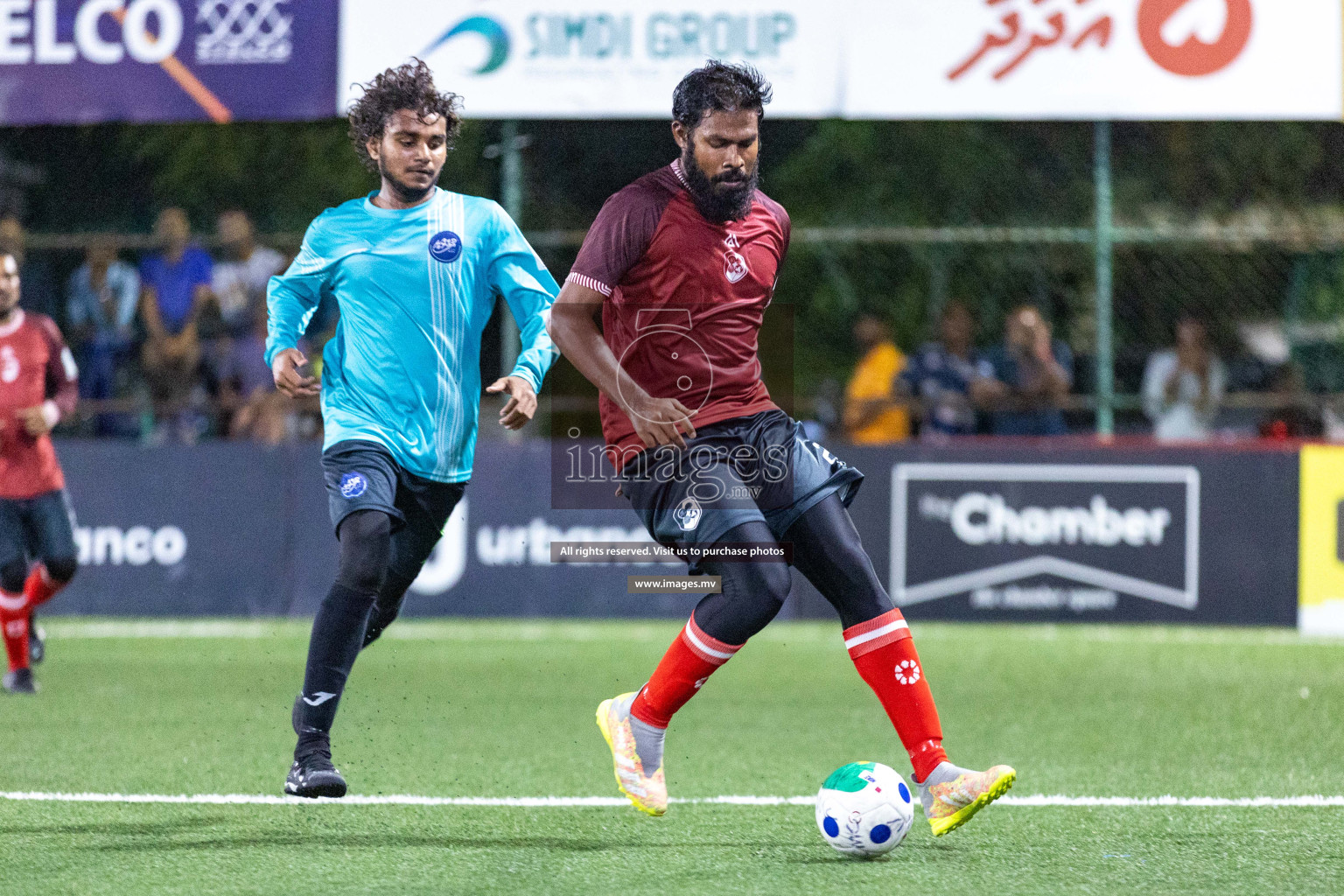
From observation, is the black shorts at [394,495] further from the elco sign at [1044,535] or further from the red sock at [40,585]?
the elco sign at [1044,535]

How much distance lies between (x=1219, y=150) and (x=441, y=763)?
13613mm

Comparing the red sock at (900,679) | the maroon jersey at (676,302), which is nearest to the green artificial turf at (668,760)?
the red sock at (900,679)

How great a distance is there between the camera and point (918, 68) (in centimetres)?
1130

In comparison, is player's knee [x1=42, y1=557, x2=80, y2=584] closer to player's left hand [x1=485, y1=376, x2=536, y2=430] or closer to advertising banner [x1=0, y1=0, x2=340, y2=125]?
advertising banner [x1=0, y1=0, x2=340, y2=125]

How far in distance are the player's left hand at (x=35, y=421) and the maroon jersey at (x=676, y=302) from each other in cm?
443

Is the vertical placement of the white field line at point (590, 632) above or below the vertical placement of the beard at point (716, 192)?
below

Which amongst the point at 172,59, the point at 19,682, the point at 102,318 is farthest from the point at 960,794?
the point at 102,318

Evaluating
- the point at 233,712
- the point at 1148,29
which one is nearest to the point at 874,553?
the point at 1148,29

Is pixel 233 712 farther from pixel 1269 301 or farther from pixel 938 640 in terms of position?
pixel 1269 301

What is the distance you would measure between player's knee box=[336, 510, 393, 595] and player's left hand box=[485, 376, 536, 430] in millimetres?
463

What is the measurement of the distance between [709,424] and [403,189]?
125cm

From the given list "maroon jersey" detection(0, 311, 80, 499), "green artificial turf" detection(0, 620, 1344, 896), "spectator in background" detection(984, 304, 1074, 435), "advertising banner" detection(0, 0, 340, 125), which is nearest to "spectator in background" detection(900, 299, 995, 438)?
"spectator in background" detection(984, 304, 1074, 435)

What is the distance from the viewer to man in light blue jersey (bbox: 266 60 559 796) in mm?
5031

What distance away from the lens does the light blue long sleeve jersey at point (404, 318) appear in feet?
17.0
